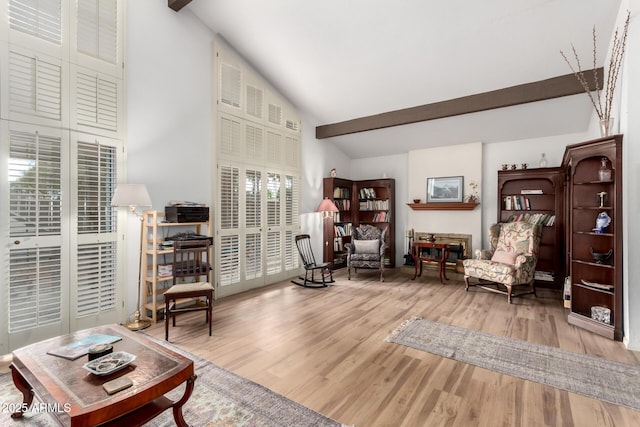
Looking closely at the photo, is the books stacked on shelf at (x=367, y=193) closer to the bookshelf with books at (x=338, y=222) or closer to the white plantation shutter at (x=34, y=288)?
the bookshelf with books at (x=338, y=222)

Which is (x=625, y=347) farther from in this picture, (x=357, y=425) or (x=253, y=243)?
(x=253, y=243)

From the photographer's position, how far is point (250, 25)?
4281 millimetres

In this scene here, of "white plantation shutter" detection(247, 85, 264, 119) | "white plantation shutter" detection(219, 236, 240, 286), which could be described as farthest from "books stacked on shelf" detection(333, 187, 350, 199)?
"white plantation shutter" detection(219, 236, 240, 286)

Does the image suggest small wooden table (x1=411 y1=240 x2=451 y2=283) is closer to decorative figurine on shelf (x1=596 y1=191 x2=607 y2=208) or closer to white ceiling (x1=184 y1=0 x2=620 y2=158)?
white ceiling (x1=184 y1=0 x2=620 y2=158)

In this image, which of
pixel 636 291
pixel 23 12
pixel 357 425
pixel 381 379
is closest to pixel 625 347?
pixel 636 291

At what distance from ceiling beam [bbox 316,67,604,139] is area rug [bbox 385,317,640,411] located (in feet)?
11.1

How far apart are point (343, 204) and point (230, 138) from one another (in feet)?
10.6

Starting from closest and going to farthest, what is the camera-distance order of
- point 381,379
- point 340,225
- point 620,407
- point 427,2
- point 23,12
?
point 620,407 → point 381,379 → point 23,12 → point 427,2 → point 340,225

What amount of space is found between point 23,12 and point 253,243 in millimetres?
3709

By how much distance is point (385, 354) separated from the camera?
2.78 meters

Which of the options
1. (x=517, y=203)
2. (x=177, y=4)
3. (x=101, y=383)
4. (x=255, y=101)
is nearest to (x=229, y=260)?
A: (x=255, y=101)

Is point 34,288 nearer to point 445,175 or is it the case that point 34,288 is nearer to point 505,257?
point 505,257

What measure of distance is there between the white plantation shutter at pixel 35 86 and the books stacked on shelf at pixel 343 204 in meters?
4.94

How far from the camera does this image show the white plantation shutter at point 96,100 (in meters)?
3.22
